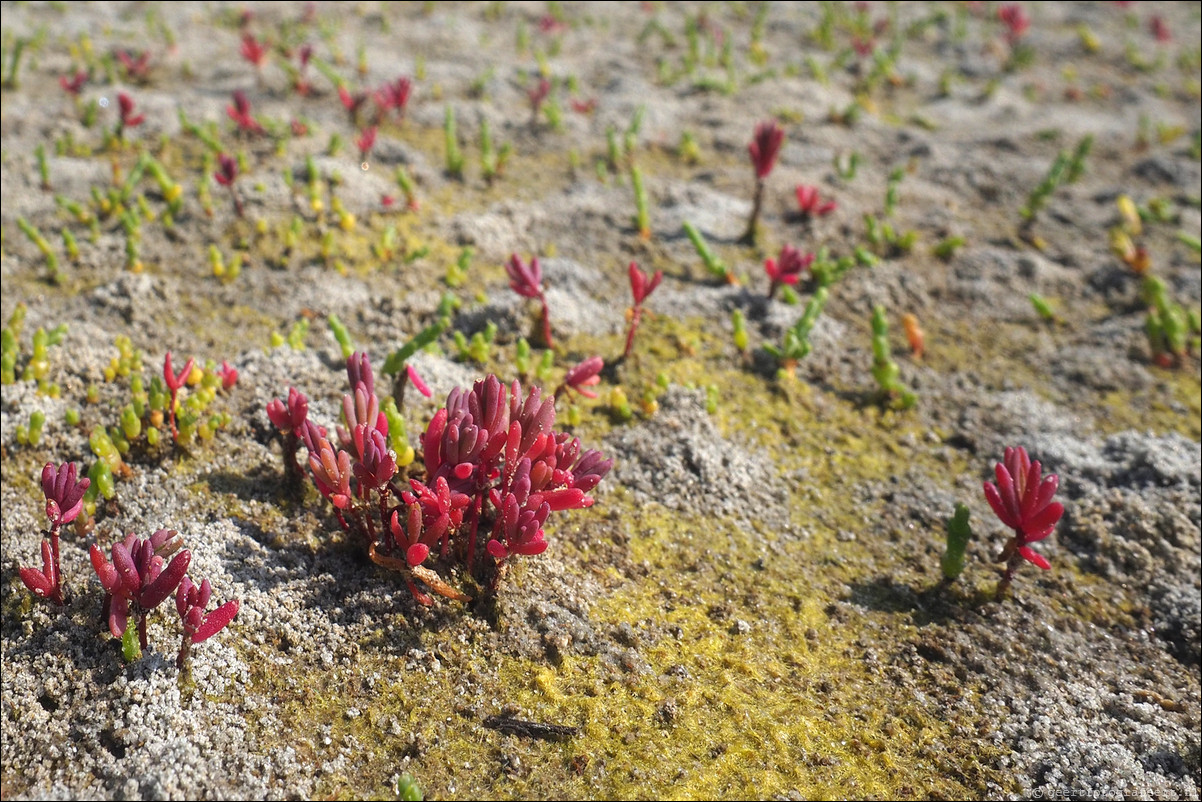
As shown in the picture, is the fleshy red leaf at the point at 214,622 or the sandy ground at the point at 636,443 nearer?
the fleshy red leaf at the point at 214,622

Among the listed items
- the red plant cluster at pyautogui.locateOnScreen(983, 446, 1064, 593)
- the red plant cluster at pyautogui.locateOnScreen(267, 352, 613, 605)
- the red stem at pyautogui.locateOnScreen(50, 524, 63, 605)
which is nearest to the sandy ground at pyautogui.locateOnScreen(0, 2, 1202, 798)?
the red stem at pyautogui.locateOnScreen(50, 524, 63, 605)

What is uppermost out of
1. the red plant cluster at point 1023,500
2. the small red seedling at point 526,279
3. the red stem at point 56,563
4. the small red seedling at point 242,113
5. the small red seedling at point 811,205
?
the small red seedling at point 242,113

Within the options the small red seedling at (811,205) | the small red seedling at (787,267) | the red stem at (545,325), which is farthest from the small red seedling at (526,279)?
the small red seedling at (811,205)

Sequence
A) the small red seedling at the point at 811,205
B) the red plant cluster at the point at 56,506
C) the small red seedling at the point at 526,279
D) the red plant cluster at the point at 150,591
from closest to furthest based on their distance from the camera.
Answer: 1. the red plant cluster at the point at 150,591
2. the red plant cluster at the point at 56,506
3. the small red seedling at the point at 526,279
4. the small red seedling at the point at 811,205

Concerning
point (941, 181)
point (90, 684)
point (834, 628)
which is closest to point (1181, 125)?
point (941, 181)

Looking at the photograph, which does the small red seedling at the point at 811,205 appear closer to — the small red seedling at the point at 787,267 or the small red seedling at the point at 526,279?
the small red seedling at the point at 787,267

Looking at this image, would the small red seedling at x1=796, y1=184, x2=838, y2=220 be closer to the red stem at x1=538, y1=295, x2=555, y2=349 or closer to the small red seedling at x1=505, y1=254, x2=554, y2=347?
the red stem at x1=538, y1=295, x2=555, y2=349
